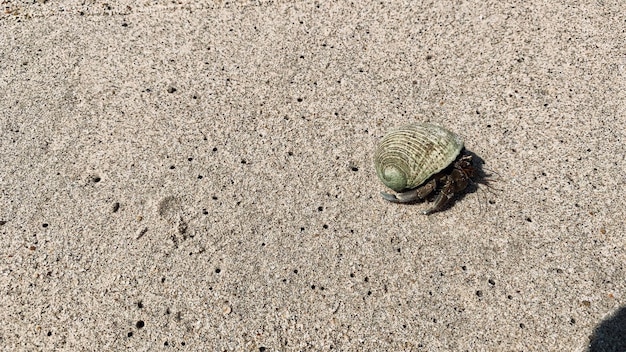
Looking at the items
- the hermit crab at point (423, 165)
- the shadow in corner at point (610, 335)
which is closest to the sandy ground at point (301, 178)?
the shadow in corner at point (610, 335)

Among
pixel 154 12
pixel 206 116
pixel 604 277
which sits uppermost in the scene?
pixel 154 12

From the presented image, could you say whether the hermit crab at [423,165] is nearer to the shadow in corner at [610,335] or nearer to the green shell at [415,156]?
the green shell at [415,156]

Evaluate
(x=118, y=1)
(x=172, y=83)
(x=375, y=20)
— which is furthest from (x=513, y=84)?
(x=118, y=1)

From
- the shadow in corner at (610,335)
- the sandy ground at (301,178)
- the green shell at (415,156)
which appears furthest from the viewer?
the green shell at (415,156)

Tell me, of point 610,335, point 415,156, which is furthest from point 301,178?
point 610,335

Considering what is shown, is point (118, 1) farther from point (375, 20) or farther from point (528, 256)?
point (528, 256)

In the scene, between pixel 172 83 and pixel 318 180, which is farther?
pixel 172 83
